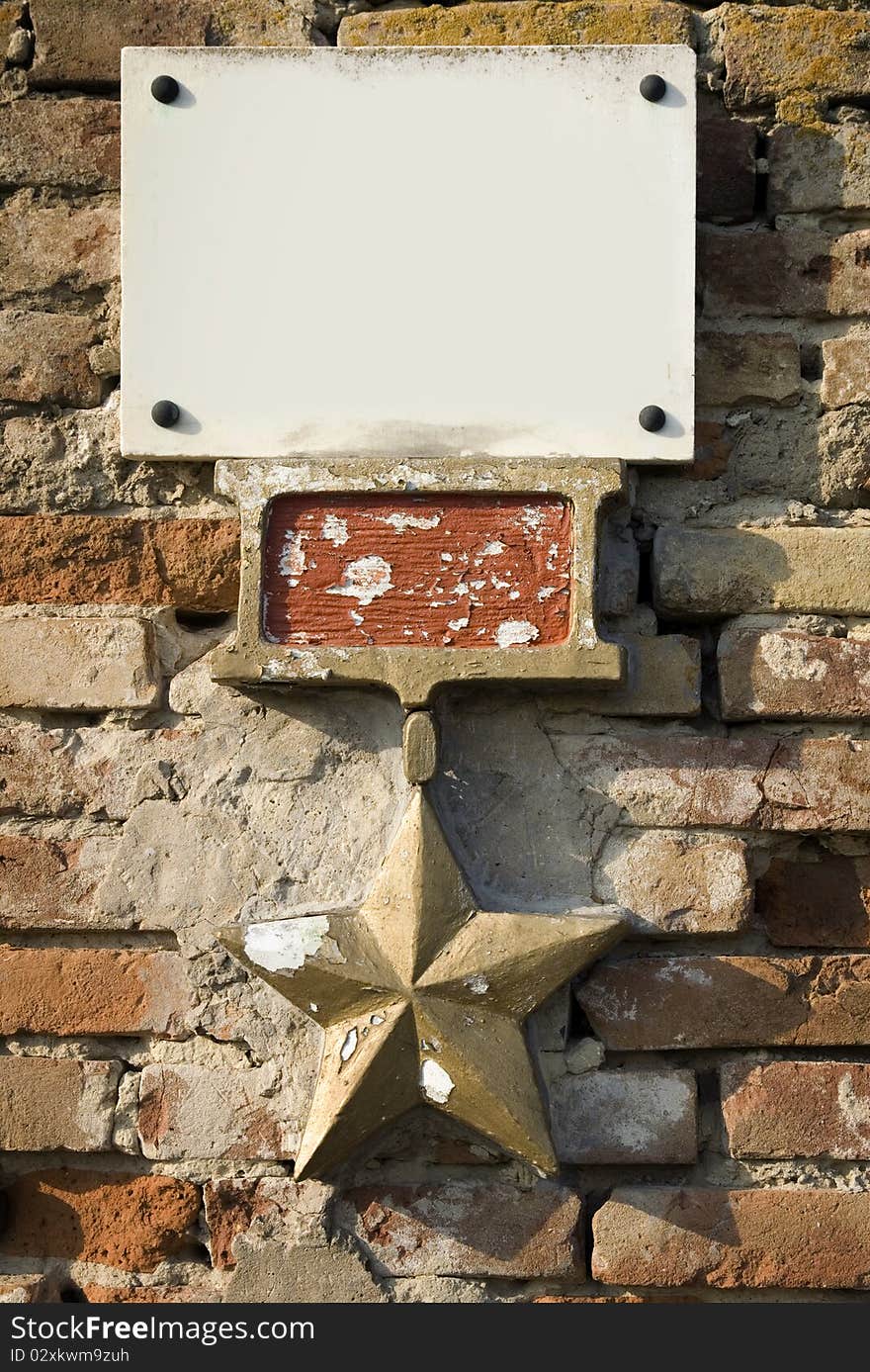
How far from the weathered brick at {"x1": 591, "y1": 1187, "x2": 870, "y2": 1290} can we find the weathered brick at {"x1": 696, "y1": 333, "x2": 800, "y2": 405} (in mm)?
1050

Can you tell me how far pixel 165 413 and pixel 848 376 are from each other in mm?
931

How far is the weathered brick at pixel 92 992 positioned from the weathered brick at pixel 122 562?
0.48 m

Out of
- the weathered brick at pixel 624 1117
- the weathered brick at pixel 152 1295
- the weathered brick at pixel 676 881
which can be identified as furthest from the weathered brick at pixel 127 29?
the weathered brick at pixel 152 1295

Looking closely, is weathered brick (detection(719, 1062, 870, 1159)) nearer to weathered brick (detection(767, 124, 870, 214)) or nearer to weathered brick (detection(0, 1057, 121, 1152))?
weathered brick (detection(0, 1057, 121, 1152))

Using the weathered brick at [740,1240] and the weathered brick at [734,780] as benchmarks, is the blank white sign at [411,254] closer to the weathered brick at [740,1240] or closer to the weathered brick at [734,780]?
the weathered brick at [734,780]

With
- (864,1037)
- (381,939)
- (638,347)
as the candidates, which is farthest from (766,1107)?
(638,347)

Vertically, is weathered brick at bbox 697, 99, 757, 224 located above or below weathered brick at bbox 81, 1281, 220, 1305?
above

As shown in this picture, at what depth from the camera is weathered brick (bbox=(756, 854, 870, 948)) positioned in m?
1.79

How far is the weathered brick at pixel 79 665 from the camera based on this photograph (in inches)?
72.5

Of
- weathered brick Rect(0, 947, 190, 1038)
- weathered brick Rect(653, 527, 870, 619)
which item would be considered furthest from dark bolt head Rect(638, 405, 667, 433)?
weathered brick Rect(0, 947, 190, 1038)

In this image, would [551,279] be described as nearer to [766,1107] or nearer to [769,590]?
[769,590]

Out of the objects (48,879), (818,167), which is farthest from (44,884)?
(818,167)

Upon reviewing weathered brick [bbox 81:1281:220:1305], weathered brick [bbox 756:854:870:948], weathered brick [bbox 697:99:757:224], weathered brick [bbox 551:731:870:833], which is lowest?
weathered brick [bbox 81:1281:220:1305]

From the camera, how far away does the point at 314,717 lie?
182 centimetres
